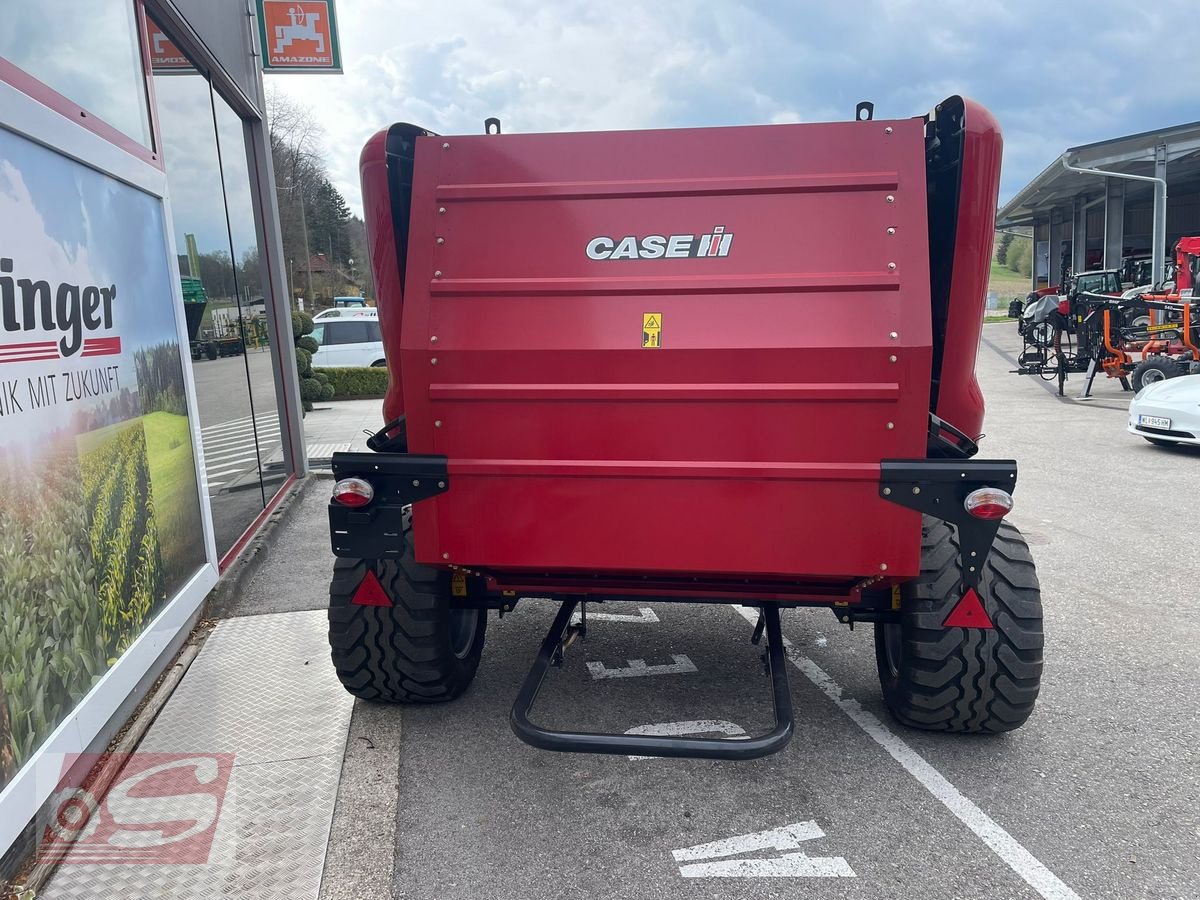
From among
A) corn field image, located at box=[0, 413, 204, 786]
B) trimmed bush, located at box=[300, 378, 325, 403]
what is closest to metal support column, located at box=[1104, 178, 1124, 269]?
trimmed bush, located at box=[300, 378, 325, 403]

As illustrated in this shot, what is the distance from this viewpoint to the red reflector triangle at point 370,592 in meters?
3.26

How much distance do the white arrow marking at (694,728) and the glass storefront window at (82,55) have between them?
3.43 m

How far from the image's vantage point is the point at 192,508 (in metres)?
4.57

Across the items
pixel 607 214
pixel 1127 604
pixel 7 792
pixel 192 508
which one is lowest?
pixel 1127 604

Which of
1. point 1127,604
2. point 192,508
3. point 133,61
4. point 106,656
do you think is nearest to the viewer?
point 106,656

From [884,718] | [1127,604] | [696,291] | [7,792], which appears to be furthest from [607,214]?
[1127,604]

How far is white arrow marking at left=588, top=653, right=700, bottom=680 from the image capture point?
3945mm

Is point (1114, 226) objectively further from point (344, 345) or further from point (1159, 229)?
point (344, 345)

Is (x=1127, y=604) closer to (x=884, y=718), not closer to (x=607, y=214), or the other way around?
(x=884, y=718)

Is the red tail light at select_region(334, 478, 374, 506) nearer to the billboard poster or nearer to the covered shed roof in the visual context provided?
the billboard poster

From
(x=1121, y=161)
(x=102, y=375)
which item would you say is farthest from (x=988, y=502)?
(x=1121, y=161)

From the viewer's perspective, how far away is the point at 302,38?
749cm

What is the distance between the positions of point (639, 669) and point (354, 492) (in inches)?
70.0

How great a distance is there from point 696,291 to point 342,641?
79.2 inches
